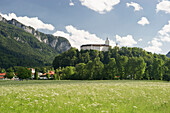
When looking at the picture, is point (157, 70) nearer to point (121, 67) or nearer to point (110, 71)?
point (121, 67)

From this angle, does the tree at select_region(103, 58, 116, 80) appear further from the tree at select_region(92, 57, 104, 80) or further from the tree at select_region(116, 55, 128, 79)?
the tree at select_region(92, 57, 104, 80)

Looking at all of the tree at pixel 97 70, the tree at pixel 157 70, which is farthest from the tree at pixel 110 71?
the tree at pixel 157 70

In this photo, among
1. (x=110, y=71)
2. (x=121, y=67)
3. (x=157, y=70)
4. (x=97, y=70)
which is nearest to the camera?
(x=157, y=70)

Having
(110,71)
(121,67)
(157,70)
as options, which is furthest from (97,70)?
(157,70)

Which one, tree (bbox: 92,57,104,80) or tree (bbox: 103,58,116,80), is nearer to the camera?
tree (bbox: 103,58,116,80)

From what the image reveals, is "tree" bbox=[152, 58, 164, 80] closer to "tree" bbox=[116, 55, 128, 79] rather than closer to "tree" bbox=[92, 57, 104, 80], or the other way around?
"tree" bbox=[116, 55, 128, 79]

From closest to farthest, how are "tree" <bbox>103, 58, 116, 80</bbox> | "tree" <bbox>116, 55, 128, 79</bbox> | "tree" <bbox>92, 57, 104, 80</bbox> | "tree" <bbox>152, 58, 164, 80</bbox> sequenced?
1. "tree" <bbox>152, 58, 164, 80</bbox>
2. "tree" <bbox>116, 55, 128, 79</bbox>
3. "tree" <bbox>103, 58, 116, 80</bbox>
4. "tree" <bbox>92, 57, 104, 80</bbox>

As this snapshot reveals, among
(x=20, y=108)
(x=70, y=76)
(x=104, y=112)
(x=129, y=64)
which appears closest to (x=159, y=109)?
(x=104, y=112)

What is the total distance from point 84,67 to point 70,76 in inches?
573

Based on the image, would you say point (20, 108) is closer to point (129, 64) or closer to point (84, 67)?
point (129, 64)

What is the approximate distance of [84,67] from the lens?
10031 cm

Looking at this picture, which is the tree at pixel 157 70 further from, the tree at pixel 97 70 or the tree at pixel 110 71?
the tree at pixel 97 70

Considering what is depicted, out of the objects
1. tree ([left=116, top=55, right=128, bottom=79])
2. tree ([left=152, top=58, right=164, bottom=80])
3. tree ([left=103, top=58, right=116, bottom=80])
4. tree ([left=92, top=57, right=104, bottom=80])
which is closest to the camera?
tree ([left=152, top=58, right=164, bottom=80])

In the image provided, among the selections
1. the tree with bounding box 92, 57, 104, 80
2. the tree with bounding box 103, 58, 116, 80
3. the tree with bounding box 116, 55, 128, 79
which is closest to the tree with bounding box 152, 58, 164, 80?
the tree with bounding box 116, 55, 128, 79
